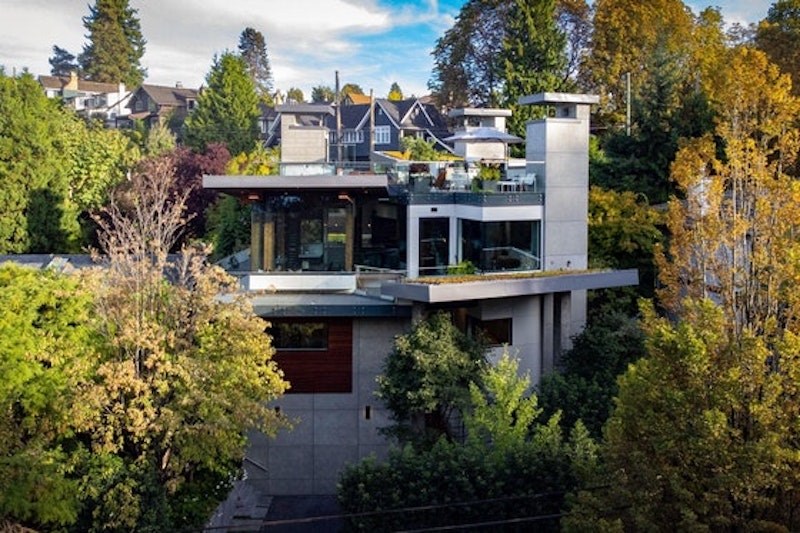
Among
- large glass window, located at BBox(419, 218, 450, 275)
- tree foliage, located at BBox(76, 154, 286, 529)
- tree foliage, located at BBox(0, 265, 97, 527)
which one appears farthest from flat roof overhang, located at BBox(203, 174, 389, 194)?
tree foliage, located at BBox(0, 265, 97, 527)

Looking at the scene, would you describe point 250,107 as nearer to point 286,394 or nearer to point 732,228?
point 286,394

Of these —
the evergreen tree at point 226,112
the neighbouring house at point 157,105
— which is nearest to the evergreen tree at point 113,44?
the neighbouring house at point 157,105

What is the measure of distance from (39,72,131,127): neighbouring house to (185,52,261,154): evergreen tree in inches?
995

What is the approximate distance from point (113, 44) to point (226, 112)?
41.7 m

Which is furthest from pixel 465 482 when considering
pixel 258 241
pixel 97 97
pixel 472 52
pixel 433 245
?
pixel 97 97

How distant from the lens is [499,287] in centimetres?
1875

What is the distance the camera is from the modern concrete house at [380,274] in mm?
19547

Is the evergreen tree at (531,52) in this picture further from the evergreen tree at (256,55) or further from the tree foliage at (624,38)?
the evergreen tree at (256,55)

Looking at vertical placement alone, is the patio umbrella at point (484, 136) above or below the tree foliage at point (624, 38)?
below

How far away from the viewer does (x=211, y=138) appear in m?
49.8

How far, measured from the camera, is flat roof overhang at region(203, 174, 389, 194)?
1986 centimetres

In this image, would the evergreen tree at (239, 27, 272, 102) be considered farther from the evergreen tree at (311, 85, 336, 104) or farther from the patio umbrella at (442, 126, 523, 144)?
the patio umbrella at (442, 126, 523, 144)

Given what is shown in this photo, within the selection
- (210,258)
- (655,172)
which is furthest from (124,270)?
(655,172)

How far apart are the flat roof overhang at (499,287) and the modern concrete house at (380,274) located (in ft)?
0.11
